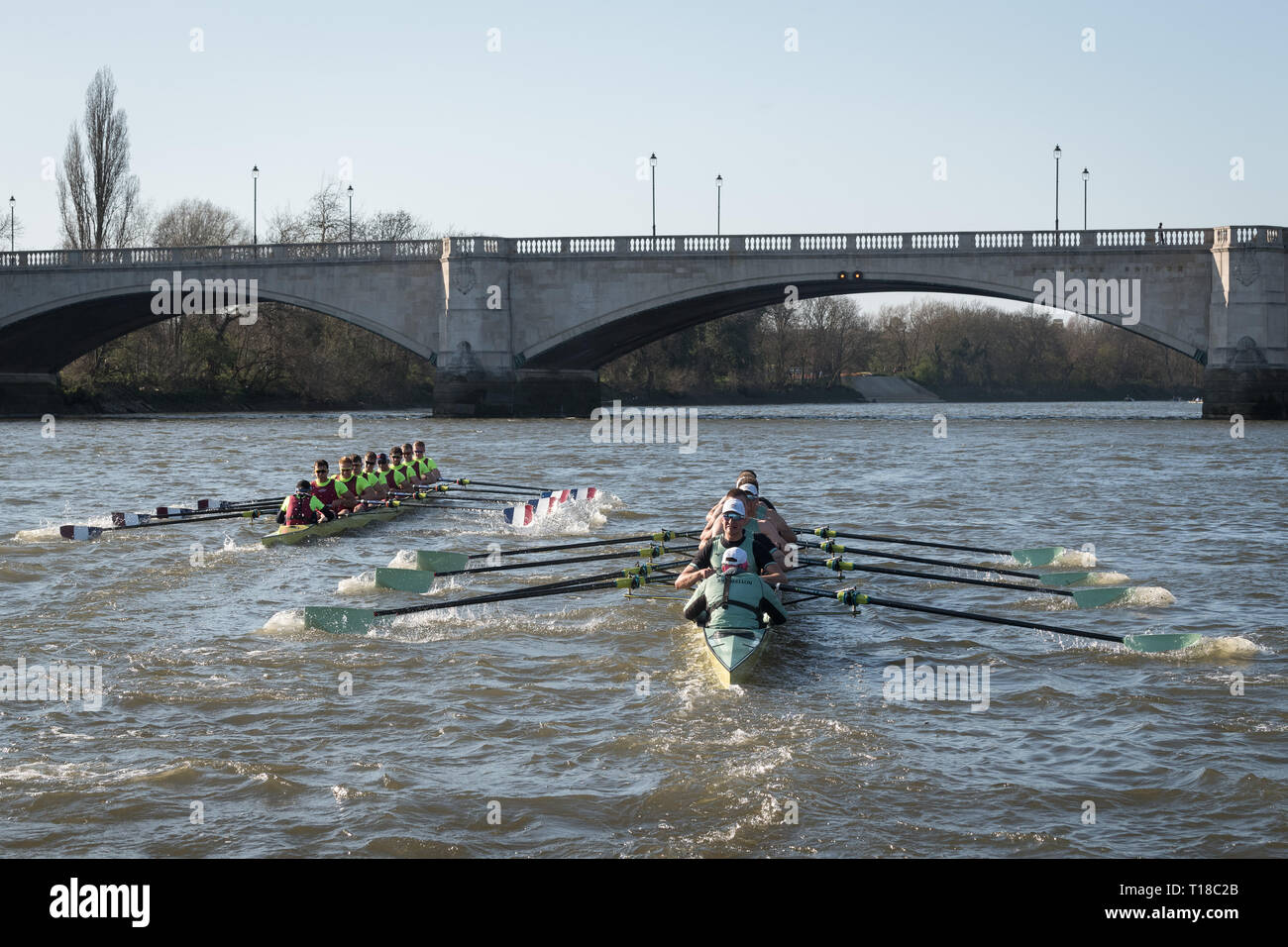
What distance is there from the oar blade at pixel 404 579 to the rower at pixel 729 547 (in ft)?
8.69

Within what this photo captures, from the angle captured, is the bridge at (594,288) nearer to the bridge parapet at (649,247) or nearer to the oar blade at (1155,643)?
the bridge parapet at (649,247)

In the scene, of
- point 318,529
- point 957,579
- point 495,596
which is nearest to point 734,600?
point 495,596

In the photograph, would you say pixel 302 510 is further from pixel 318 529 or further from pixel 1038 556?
pixel 1038 556

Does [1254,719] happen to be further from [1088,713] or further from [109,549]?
[109,549]

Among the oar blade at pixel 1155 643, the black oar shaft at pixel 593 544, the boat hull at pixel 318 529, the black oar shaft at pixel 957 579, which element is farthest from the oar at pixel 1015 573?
the boat hull at pixel 318 529

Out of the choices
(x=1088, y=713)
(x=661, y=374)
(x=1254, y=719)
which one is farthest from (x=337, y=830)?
(x=661, y=374)

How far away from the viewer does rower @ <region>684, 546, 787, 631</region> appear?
981cm

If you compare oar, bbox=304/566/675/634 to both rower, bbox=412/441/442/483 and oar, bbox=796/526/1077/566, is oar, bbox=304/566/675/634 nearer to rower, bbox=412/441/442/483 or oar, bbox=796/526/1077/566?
oar, bbox=796/526/1077/566

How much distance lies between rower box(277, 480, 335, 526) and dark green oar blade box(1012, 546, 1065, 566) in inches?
338

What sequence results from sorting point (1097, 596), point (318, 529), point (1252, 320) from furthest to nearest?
A: point (1252, 320) < point (318, 529) < point (1097, 596)

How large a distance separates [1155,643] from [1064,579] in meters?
3.61

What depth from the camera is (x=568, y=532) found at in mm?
18453

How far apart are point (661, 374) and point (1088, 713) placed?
74.8m

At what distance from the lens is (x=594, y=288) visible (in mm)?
50875
